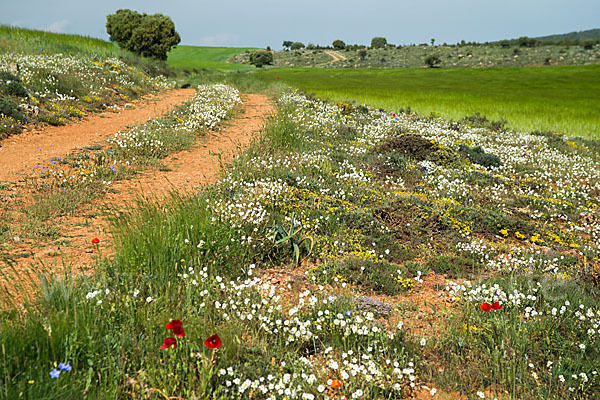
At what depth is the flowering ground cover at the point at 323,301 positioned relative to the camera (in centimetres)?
298

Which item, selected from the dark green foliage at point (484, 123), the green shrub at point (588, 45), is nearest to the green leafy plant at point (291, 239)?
the dark green foliage at point (484, 123)

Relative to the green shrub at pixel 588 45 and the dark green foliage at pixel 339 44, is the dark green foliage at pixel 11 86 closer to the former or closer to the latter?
the green shrub at pixel 588 45

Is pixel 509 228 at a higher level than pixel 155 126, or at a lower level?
lower

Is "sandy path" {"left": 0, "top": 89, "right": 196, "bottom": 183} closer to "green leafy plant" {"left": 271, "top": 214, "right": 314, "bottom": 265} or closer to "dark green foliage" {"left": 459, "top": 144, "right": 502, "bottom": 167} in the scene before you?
"green leafy plant" {"left": 271, "top": 214, "right": 314, "bottom": 265}

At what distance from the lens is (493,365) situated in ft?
11.7

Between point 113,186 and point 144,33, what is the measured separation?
41.8 meters

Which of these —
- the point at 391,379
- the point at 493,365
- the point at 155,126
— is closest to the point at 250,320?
the point at 391,379

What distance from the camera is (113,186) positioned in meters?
7.81

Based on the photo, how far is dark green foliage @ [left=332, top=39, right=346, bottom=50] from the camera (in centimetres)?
12558

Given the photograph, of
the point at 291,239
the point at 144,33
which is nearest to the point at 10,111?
the point at 291,239

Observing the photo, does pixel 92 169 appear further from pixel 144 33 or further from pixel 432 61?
pixel 432 61

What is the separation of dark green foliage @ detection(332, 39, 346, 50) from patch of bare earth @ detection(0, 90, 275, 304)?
119m

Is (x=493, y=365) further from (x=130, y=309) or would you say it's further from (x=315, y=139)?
(x=315, y=139)

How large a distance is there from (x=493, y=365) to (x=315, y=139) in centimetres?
1006
